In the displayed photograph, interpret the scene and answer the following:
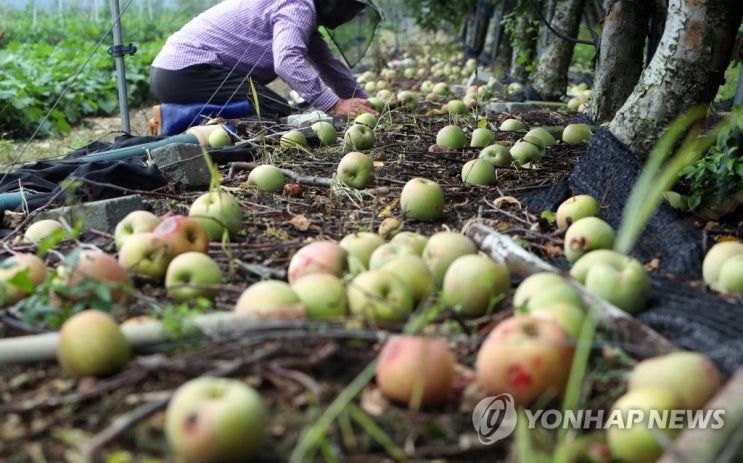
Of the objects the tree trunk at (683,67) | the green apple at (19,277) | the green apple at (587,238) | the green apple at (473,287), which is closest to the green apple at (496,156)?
the tree trunk at (683,67)

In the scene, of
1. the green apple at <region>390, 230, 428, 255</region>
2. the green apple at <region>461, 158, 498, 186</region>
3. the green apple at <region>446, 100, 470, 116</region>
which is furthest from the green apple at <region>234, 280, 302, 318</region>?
the green apple at <region>446, 100, 470, 116</region>

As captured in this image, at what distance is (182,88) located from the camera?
6.46m

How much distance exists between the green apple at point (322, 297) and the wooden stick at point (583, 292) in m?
0.67

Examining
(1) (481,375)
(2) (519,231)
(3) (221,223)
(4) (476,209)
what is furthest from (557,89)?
(1) (481,375)

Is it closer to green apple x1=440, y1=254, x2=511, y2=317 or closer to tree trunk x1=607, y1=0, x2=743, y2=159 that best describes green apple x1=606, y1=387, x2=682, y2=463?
green apple x1=440, y1=254, x2=511, y2=317

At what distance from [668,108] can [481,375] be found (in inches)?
102

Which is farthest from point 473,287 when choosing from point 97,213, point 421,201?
point 97,213

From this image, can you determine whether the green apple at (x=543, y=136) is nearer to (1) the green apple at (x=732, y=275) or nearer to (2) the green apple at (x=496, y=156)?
(2) the green apple at (x=496, y=156)

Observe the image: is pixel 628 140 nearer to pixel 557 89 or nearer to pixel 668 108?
pixel 668 108

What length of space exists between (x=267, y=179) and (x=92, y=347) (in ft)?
8.03

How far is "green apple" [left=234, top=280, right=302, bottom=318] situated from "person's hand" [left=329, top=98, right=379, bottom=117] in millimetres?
4300

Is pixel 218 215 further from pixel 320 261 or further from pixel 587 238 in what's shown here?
pixel 587 238

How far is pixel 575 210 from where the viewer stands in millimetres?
3072

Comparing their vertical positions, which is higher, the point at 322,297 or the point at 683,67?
the point at 683,67
